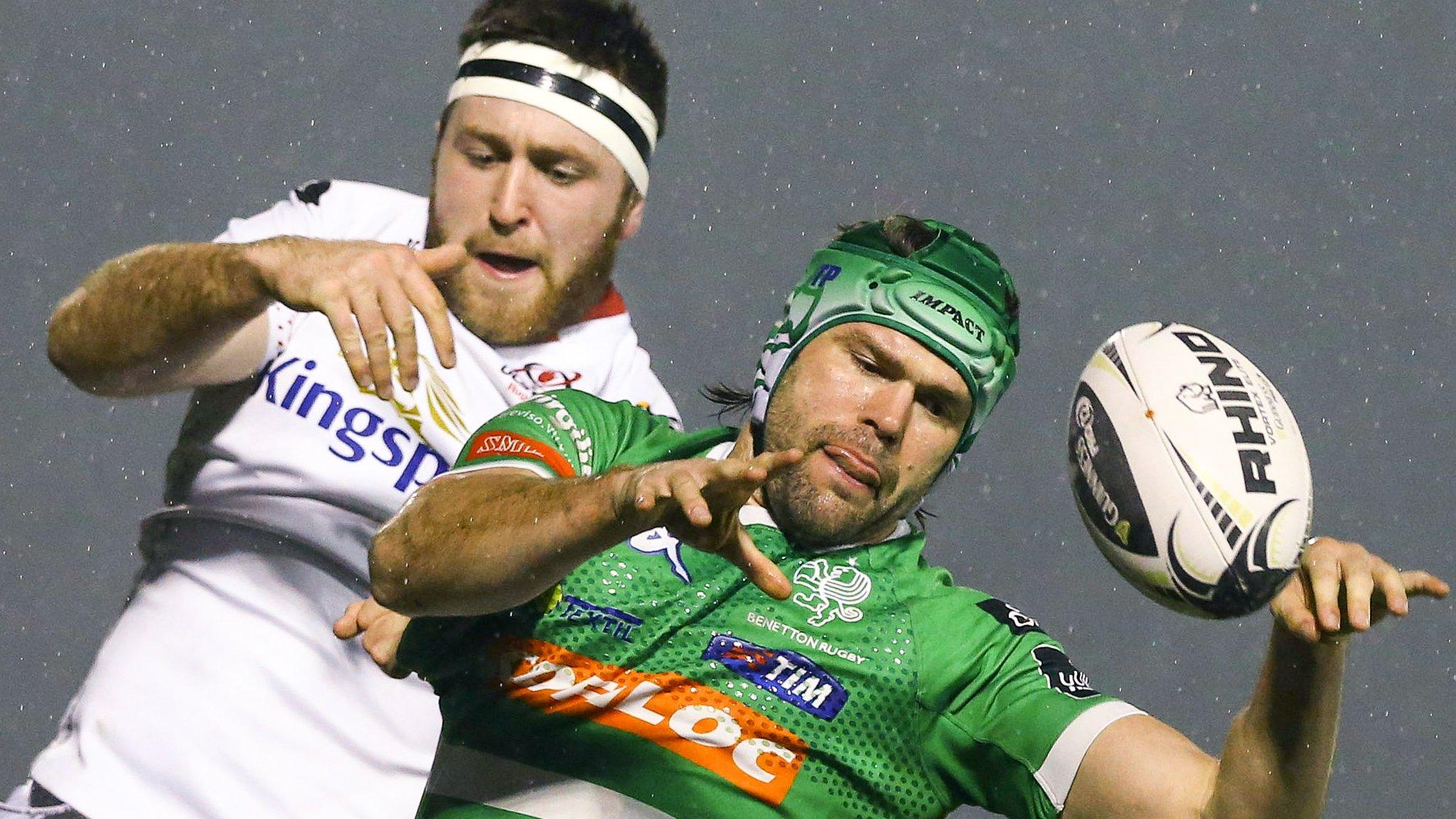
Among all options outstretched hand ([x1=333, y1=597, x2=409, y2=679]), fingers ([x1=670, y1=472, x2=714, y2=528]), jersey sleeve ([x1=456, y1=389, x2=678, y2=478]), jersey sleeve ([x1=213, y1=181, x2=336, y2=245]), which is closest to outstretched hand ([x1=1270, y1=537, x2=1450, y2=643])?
fingers ([x1=670, y1=472, x2=714, y2=528])

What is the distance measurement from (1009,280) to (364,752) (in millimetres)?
1208

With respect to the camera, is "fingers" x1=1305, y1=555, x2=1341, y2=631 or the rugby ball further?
the rugby ball

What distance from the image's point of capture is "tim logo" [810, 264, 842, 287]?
292 cm

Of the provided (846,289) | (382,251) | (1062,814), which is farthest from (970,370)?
(382,251)

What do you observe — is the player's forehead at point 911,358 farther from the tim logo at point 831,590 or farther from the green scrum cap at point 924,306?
the tim logo at point 831,590

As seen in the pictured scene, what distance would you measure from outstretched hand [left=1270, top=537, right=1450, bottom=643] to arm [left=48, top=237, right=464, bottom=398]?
96cm

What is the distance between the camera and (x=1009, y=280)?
2.98 meters

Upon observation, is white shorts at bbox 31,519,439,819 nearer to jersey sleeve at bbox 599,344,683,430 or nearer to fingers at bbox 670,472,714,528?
jersey sleeve at bbox 599,344,683,430

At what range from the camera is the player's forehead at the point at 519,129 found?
11.7 ft

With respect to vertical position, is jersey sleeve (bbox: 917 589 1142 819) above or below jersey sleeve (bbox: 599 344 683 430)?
below

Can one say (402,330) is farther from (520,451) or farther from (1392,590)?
(1392,590)

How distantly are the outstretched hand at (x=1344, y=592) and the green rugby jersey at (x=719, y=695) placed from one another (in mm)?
359

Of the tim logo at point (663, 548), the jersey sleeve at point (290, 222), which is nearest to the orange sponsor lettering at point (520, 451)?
the tim logo at point (663, 548)

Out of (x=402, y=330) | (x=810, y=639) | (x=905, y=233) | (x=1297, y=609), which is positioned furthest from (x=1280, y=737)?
(x=402, y=330)
